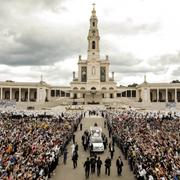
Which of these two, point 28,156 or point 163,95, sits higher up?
point 163,95

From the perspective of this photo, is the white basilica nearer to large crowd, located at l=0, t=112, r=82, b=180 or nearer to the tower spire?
the tower spire

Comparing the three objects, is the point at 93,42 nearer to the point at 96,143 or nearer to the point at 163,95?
the point at 163,95

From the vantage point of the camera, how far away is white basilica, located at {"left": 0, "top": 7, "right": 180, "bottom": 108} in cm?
8825

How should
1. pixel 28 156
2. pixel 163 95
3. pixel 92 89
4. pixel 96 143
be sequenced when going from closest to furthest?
pixel 28 156
pixel 96 143
pixel 92 89
pixel 163 95

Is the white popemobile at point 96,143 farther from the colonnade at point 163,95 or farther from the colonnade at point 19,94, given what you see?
the colonnade at point 163,95

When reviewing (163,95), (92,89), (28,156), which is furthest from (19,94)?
(28,156)

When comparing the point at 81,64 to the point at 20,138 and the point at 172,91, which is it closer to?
the point at 172,91

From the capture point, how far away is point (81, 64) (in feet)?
330

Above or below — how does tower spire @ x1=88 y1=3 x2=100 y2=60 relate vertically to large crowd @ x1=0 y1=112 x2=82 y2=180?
above

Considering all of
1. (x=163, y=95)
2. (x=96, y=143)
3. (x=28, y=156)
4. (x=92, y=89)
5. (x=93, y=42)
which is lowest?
(x=96, y=143)

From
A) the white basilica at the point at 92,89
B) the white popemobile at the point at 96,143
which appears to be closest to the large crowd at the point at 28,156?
the white popemobile at the point at 96,143

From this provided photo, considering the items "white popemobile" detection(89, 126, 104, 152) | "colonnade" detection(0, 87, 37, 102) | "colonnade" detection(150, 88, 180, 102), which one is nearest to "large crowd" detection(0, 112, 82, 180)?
"white popemobile" detection(89, 126, 104, 152)

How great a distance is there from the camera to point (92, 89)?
92938 millimetres

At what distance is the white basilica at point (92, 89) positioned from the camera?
88.2 meters
